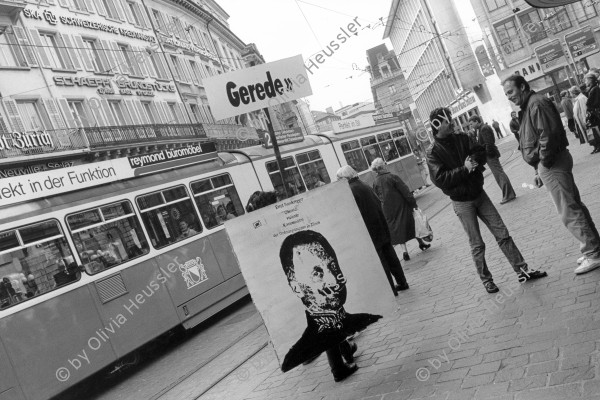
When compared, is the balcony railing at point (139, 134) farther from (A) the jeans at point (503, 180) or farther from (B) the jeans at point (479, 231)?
(B) the jeans at point (479, 231)

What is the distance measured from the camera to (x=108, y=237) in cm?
939

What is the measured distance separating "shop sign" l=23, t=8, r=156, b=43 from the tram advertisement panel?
2815cm

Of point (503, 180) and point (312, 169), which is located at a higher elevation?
point (312, 169)

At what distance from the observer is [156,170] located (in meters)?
10.9

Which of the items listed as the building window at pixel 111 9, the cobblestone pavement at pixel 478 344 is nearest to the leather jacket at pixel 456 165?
the cobblestone pavement at pixel 478 344

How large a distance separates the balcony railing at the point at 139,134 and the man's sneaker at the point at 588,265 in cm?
2667

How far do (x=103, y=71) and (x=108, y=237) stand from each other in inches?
1008

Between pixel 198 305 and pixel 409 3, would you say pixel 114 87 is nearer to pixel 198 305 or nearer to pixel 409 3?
pixel 198 305

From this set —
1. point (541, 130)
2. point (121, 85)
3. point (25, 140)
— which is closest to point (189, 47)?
point (121, 85)

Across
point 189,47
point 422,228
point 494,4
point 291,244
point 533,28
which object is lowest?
point 422,228

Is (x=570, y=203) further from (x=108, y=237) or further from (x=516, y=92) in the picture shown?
(x=108, y=237)

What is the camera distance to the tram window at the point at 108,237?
29.1 ft

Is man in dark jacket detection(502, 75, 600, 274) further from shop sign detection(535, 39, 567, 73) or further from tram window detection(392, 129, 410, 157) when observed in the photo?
shop sign detection(535, 39, 567, 73)

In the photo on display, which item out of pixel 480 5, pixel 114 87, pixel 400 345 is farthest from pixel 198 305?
pixel 480 5
